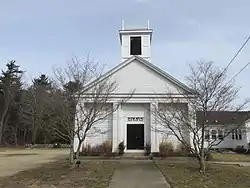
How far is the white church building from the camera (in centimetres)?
2709

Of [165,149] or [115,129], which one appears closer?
[165,149]

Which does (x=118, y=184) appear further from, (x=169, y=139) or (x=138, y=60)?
(x=138, y=60)

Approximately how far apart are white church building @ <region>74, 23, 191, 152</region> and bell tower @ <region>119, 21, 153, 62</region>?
3.81m

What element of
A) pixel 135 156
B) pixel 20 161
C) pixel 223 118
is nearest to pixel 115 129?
pixel 135 156

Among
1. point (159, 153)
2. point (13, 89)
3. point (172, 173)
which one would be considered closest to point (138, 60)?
point (159, 153)

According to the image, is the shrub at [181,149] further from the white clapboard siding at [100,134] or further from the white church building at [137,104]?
the white clapboard siding at [100,134]

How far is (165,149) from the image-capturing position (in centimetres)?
2559

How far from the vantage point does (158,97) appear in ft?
90.1

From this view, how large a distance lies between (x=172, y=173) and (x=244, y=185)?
12.8 ft

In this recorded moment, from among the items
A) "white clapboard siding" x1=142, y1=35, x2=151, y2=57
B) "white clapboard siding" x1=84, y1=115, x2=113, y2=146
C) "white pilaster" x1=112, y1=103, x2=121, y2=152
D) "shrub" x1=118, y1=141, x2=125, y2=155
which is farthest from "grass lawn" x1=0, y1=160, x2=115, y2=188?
Result: "white clapboard siding" x1=142, y1=35, x2=151, y2=57

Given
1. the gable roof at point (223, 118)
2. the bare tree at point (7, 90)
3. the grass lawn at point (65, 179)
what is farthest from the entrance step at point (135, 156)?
the bare tree at point (7, 90)

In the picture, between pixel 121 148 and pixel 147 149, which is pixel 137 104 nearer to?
pixel 147 149

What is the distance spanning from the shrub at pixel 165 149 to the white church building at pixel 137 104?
0.85m

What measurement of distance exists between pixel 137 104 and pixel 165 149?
4719mm
